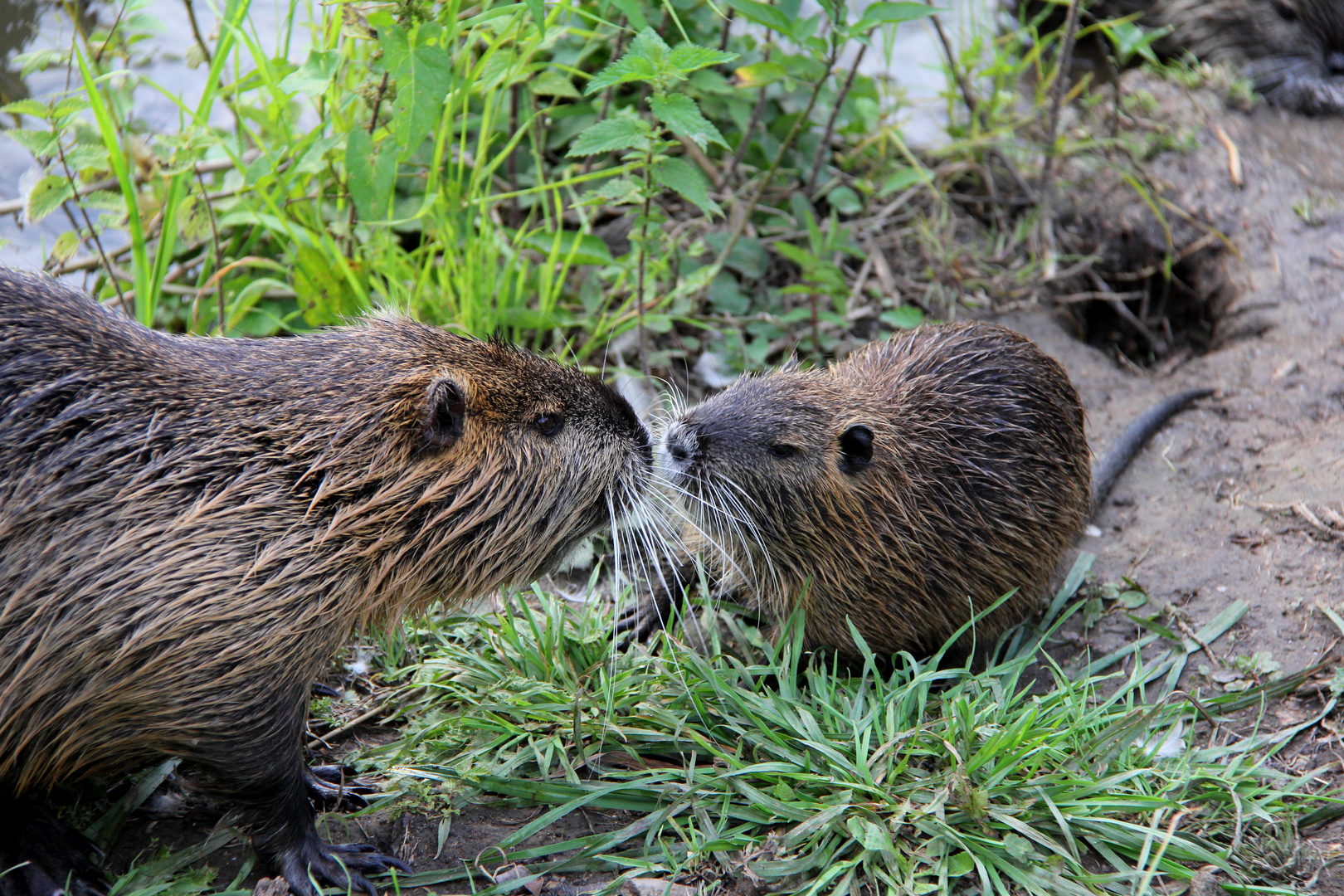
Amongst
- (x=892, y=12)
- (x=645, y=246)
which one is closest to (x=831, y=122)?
(x=892, y=12)

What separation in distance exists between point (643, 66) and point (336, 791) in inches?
80.4

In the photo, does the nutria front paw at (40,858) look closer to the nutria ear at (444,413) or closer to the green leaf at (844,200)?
the nutria ear at (444,413)

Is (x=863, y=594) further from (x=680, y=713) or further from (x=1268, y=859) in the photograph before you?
(x=1268, y=859)

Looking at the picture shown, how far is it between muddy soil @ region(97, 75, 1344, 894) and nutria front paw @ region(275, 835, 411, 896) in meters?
0.10

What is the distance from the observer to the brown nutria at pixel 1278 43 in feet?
18.7

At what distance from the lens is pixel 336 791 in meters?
2.60

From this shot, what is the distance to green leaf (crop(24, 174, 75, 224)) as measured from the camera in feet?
10.2

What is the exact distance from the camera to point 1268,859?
229 centimetres

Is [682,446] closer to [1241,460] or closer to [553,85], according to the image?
[553,85]

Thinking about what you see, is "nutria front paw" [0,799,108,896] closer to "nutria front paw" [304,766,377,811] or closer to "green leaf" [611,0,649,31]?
"nutria front paw" [304,766,377,811]

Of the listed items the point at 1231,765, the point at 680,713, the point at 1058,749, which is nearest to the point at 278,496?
the point at 680,713

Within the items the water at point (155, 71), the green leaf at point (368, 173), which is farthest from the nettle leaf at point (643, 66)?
the water at point (155, 71)

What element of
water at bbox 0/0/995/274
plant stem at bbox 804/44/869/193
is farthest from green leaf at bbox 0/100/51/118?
plant stem at bbox 804/44/869/193

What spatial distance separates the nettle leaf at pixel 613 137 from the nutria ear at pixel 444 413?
0.96 m
